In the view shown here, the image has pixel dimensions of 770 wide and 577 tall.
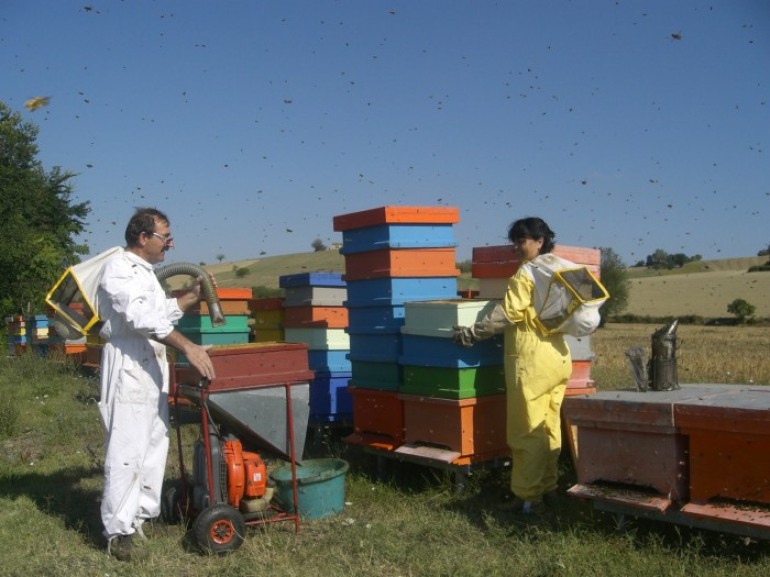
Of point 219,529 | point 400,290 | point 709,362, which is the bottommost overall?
point 709,362

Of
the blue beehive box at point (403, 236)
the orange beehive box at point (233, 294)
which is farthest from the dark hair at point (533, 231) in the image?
the orange beehive box at point (233, 294)

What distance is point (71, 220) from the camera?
110ft

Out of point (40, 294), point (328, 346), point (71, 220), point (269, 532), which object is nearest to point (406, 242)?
point (328, 346)

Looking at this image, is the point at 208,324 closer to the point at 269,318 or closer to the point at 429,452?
the point at 269,318

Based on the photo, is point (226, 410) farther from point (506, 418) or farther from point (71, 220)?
point (71, 220)

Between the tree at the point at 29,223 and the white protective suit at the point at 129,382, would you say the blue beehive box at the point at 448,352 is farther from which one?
the tree at the point at 29,223

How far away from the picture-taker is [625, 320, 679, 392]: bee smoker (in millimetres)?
5019

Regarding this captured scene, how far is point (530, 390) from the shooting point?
539cm

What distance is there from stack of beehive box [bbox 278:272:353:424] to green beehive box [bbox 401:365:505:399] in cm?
184

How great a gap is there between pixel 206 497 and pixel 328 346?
292cm

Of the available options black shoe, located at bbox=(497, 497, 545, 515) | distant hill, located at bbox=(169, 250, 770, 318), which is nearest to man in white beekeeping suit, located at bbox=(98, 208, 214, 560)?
black shoe, located at bbox=(497, 497, 545, 515)

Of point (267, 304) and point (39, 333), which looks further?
point (39, 333)

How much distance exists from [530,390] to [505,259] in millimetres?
1217

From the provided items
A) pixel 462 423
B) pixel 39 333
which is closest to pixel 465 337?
pixel 462 423
